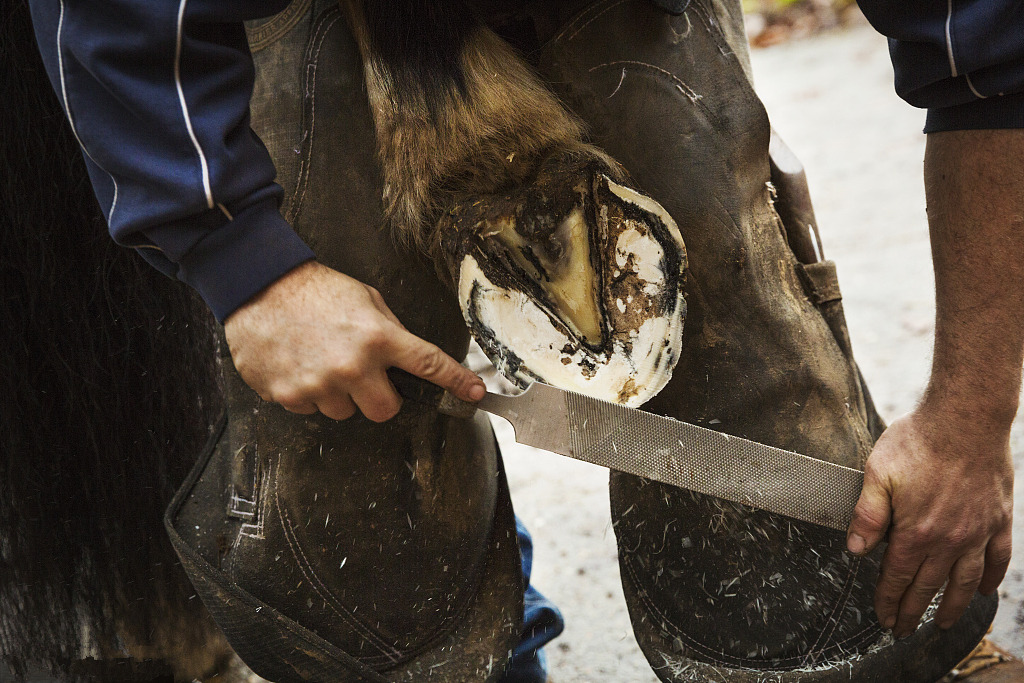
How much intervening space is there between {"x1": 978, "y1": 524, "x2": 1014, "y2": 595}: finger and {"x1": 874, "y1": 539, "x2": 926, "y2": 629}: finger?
86 millimetres

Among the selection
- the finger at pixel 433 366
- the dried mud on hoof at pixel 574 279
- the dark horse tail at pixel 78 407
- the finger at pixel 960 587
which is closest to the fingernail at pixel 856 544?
the finger at pixel 960 587

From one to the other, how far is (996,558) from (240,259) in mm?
821

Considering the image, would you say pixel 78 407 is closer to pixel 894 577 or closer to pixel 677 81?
pixel 677 81

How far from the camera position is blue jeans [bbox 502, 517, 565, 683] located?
118cm

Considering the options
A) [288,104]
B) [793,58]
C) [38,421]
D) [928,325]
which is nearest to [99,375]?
[38,421]

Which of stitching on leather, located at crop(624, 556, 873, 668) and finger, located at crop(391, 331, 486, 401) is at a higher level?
finger, located at crop(391, 331, 486, 401)

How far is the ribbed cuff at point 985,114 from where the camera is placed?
30.8 inches

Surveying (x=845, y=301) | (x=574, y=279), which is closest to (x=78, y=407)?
(x=574, y=279)

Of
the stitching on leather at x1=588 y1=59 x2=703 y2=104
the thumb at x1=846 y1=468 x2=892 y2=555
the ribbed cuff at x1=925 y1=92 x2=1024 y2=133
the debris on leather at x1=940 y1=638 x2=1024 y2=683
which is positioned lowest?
the debris on leather at x1=940 y1=638 x2=1024 y2=683

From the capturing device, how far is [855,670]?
38.7 inches

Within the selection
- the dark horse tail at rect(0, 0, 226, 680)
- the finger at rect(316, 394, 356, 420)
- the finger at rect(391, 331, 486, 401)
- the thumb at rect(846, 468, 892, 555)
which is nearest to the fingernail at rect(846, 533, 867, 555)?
the thumb at rect(846, 468, 892, 555)

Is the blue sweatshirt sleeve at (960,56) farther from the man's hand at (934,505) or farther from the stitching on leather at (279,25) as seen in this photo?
the stitching on leather at (279,25)

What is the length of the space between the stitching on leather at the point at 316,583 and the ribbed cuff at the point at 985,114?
0.76 metres

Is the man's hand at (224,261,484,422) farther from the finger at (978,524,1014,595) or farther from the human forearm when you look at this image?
the finger at (978,524,1014,595)
